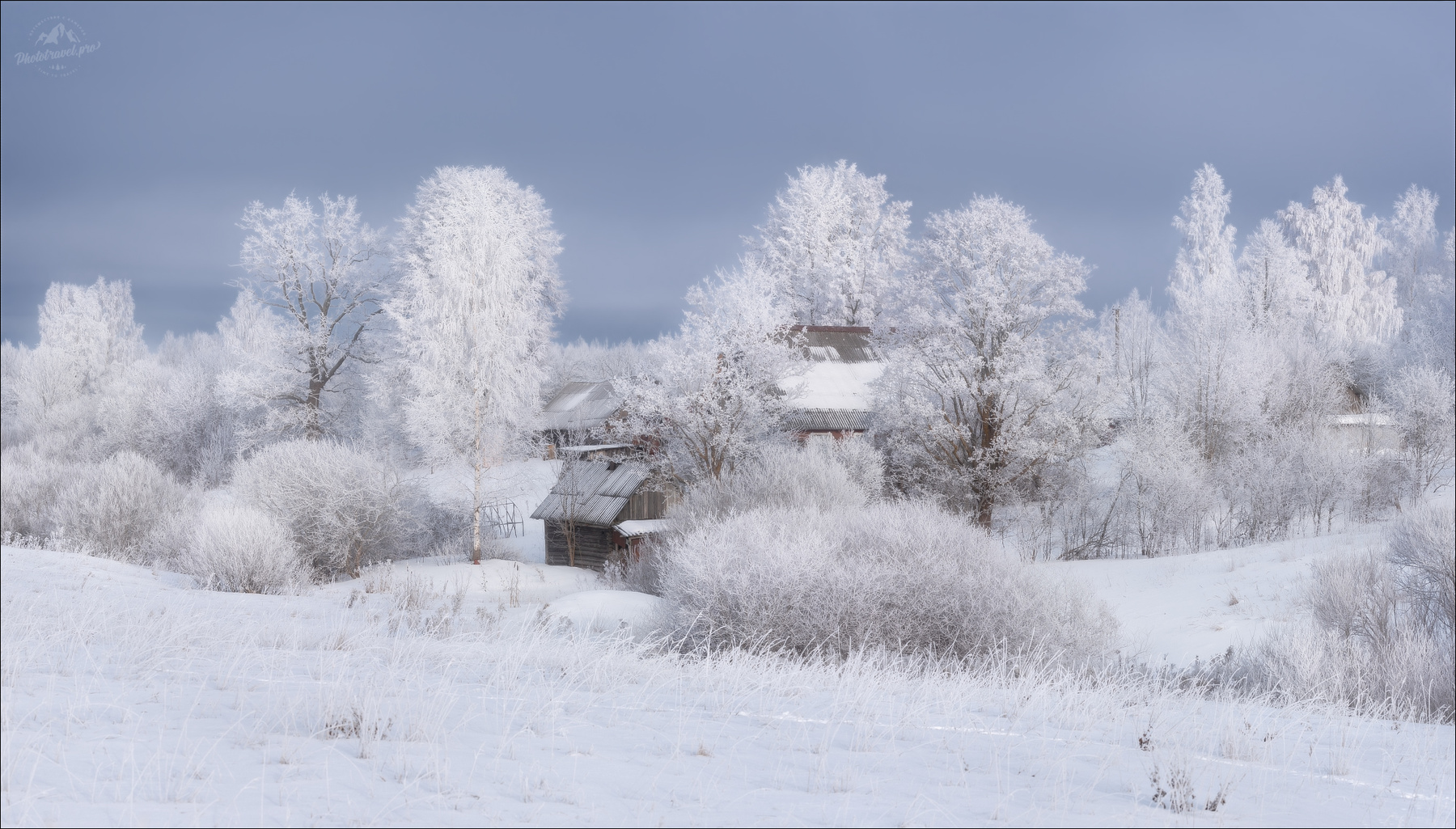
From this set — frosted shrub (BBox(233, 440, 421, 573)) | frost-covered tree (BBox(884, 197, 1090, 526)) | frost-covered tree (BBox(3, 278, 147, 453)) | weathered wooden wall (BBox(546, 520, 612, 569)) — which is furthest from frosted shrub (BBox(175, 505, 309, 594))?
frost-covered tree (BBox(3, 278, 147, 453))

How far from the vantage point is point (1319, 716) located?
7.47m

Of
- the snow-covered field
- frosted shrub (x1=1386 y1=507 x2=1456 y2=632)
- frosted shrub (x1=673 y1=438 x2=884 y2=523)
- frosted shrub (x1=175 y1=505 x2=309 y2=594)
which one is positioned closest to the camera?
the snow-covered field

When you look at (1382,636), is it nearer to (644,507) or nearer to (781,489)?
(781,489)

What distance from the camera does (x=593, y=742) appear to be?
16.0ft

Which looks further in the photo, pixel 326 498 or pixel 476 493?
pixel 476 493

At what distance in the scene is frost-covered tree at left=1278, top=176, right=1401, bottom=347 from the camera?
4516 centimetres

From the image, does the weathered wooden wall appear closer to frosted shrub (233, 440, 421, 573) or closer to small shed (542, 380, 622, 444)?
frosted shrub (233, 440, 421, 573)

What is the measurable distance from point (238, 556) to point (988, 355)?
20574 mm

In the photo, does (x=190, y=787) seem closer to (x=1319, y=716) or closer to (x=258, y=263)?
(x=1319, y=716)

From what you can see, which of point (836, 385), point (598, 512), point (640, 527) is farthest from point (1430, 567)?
point (836, 385)

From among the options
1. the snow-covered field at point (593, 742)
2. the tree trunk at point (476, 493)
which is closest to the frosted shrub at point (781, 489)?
the tree trunk at point (476, 493)

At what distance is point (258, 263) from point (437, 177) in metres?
9.05

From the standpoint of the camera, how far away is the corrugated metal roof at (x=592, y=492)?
1113 inches

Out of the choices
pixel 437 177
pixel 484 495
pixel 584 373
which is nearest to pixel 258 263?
pixel 437 177
